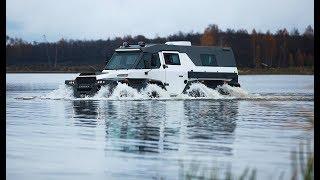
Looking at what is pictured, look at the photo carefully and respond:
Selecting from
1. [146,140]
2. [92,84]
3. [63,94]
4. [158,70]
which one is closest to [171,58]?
[158,70]

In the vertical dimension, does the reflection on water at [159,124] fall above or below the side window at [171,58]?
below

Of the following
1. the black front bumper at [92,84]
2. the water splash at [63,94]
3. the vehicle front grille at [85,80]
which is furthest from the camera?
the water splash at [63,94]

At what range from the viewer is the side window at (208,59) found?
2971 cm

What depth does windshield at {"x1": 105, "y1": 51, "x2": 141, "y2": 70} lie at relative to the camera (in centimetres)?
2777

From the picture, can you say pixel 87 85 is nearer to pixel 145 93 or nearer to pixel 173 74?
pixel 145 93

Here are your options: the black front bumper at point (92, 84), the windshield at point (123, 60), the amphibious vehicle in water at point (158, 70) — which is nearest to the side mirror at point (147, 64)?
the amphibious vehicle in water at point (158, 70)

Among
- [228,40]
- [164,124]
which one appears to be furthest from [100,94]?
[228,40]

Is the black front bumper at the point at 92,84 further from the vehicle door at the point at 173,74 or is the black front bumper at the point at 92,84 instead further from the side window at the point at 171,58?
the side window at the point at 171,58

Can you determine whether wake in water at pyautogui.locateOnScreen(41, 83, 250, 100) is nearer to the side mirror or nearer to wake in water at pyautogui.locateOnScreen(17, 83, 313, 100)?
wake in water at pyautogui.locateOnScreen(17, 83, 313, 100)

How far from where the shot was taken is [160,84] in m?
27.7

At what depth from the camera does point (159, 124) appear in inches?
645

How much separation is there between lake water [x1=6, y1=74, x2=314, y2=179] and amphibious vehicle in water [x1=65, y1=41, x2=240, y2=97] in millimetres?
4111

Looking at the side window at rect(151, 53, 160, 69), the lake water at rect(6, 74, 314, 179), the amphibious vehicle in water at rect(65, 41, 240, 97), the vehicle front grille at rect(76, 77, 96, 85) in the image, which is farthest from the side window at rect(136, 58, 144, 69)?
the lake water at rect(6, 74, 314, 179)

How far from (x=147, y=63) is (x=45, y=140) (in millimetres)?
15096
